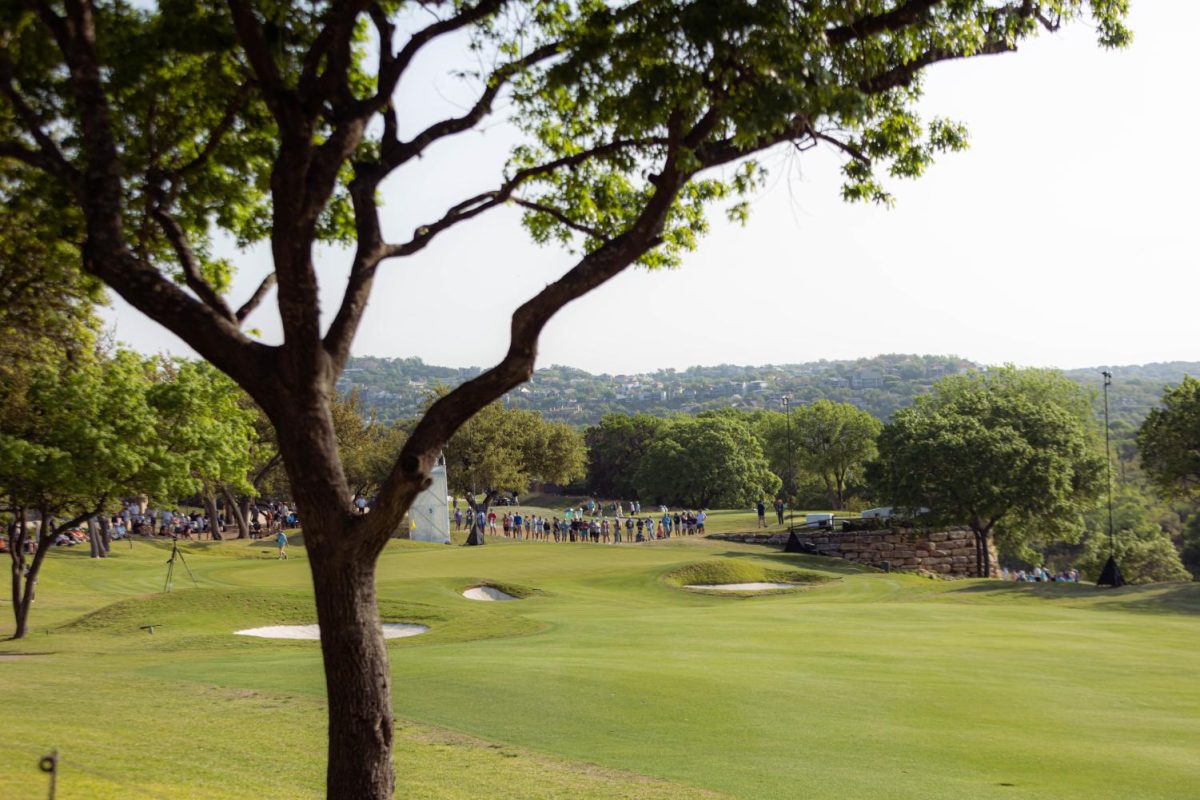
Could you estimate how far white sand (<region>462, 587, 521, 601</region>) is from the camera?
1259 inches

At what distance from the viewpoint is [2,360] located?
20.3 meters

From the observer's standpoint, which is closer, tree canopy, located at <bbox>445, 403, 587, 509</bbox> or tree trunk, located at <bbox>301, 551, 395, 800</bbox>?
tree trunk, located at <bbox>301, 551, 395, 800</bbox>

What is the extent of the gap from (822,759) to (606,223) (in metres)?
5.94

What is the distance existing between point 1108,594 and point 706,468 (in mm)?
59446

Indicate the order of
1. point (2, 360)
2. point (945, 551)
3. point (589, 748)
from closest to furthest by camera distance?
point (589, 748) → point (2, 360) → point (945, 551)

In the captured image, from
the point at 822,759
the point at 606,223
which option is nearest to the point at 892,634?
the point at 822,759

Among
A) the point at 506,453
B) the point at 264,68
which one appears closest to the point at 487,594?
the point at 264,68

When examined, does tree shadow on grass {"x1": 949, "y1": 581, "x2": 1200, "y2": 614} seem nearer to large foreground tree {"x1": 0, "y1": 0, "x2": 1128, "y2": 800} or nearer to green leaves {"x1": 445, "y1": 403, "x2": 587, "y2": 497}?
large foreground tree {"x1": 0, "y1": 0, "x2": 1128, "y2": 800}

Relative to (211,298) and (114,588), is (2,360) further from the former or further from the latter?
(114,588)

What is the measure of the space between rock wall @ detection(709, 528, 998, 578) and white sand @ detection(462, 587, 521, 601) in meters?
22.8

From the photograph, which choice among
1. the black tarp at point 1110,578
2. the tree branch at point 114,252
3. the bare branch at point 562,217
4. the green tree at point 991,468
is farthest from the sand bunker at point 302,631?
the green tree at point 991,468

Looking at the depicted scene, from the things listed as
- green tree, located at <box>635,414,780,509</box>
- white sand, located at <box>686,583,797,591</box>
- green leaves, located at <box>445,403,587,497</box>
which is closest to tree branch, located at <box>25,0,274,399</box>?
white sand, located at <box>686,583,797,591</box>

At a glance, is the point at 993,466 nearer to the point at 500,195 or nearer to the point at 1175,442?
the point at 1175,442

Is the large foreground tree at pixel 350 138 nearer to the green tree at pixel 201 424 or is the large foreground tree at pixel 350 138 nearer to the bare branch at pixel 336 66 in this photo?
the bare branch at pixel 336 66
